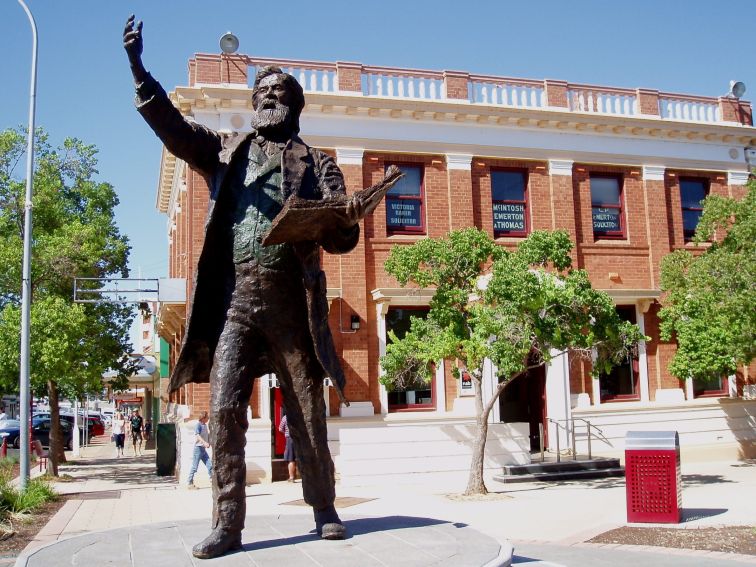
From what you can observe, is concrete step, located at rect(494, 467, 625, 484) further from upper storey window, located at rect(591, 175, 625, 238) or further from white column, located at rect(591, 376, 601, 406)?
upper storey window, located at rect(591, 175, 625, 238)

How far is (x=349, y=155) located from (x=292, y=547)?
574 inches

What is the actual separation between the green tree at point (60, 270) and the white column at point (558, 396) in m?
10.0

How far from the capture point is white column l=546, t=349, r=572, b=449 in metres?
19.5

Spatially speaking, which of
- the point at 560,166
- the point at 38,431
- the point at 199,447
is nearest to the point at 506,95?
the point at 560,166

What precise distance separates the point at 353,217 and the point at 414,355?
9678mm

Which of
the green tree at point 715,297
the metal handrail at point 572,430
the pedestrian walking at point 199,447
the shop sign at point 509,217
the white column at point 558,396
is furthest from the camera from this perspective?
the shop sign at point 509,217

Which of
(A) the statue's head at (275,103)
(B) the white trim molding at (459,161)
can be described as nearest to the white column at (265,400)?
(B) the white trim molding at (459,161)

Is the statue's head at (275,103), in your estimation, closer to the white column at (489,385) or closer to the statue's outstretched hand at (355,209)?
the statue's outstretched hand at (355,209)

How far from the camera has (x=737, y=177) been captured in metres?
22.8

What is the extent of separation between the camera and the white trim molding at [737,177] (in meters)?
22.7

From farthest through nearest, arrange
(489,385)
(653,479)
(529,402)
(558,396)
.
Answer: (529,402) < (558,396) < (489,385) < (653,479)

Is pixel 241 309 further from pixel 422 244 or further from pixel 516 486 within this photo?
pixel 516 486

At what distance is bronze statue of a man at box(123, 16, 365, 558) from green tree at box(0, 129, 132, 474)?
11482 millimetres

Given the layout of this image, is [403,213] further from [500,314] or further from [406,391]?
[500,314]
